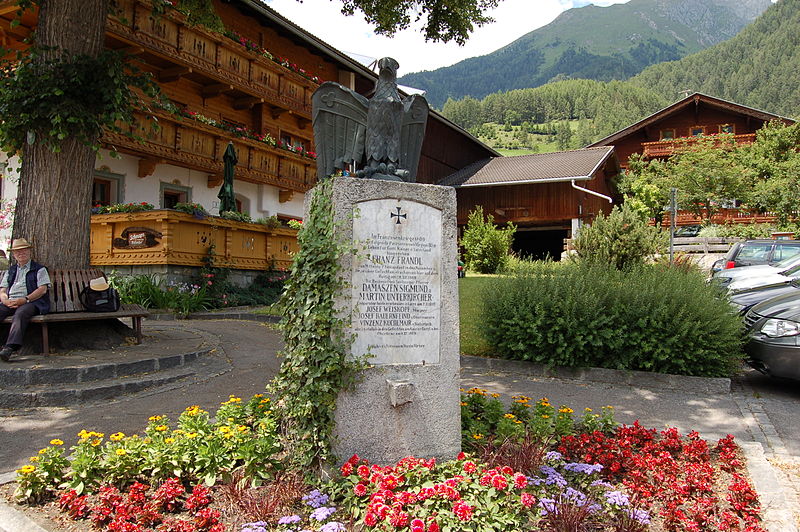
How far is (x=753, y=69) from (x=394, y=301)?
129745mm

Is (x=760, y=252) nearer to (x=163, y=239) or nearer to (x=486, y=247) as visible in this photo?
(x=486, y=247)

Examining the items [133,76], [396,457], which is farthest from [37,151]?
[396,457]

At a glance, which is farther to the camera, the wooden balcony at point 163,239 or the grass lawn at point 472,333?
the wooden balcony at point 163,239

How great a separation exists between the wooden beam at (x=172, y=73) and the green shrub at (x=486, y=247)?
39.5ft

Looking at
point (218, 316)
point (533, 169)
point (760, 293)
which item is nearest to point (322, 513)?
point (760, 293)

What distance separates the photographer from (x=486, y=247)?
2250 cm

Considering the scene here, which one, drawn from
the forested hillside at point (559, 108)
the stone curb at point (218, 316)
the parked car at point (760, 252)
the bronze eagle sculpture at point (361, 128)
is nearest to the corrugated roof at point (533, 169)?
the parked car at point (760, 252)

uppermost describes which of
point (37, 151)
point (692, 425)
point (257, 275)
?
point (37, 151)

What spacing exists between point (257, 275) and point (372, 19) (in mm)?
7680

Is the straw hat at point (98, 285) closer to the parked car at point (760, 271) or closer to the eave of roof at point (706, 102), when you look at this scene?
the parked car at point (760, 271)

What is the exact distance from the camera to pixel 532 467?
3.73 metres

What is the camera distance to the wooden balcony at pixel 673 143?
115ft

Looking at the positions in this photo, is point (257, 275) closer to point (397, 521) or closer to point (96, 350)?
point (96, 350)

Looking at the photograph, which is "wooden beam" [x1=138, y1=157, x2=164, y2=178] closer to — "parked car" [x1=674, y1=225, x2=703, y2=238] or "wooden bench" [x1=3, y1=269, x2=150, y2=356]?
"wooden bench" [x1=3, y1=269, x2=150, y2=356]
